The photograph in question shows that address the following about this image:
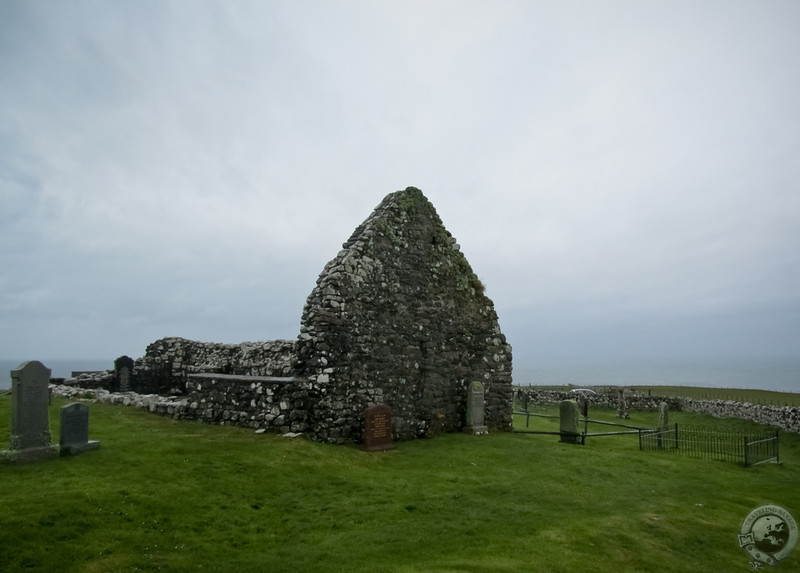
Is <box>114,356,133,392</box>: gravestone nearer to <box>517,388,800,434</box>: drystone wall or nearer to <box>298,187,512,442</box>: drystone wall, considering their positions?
<box>298,187,512,442</box>: drystone wall

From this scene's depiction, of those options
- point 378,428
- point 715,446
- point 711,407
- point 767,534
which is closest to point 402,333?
point 378,428

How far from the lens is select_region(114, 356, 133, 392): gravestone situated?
72.7 ft

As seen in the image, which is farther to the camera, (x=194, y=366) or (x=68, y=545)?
(x=194, y=366)

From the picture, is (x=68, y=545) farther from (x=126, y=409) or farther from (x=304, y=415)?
(x=126, y=409)

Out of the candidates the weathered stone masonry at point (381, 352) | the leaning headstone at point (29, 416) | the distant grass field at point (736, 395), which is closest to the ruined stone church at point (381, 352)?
the weathered stone masonry at point (381, 352)

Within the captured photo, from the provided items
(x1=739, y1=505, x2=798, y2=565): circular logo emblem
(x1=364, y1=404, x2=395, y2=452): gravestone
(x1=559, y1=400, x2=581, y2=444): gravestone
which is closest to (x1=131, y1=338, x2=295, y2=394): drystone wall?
(x1=364, y1=404, x2=395, y2=452): gravestone

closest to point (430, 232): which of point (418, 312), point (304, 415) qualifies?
point (418, 312)

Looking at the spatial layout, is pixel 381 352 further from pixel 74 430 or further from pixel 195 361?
pixel 195 361

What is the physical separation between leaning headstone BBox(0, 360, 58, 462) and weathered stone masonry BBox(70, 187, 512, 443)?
4.61 meters

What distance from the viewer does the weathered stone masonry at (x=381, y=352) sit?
12.9 m

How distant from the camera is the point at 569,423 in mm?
16734

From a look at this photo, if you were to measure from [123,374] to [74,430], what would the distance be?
14.3m

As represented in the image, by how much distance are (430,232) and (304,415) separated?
7.72 m

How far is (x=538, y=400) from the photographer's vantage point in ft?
113
